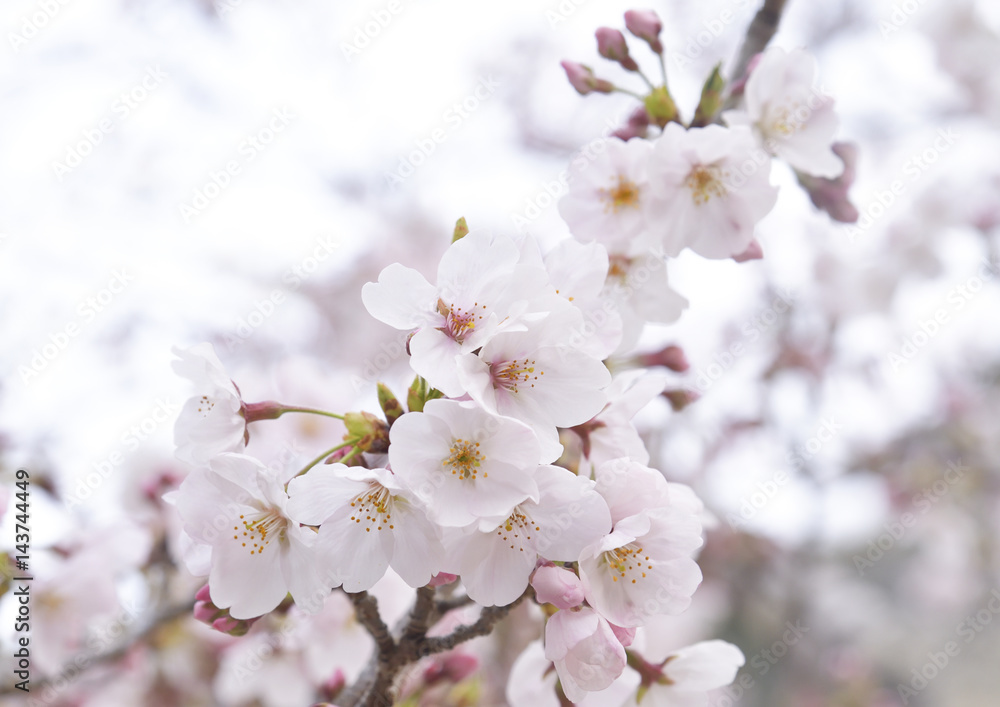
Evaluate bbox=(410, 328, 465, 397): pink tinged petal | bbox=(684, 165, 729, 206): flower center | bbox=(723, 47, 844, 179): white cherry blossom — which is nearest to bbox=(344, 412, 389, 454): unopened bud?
bbox=(410, 328, 465, 397): pink tinged petal

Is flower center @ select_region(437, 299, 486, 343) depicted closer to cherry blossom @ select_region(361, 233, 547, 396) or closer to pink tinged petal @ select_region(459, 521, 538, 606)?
cherry blossom @ select_region(361, 233, 547, 396)

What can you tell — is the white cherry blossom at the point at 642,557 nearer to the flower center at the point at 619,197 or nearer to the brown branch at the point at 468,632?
the brown branch at the point at 468,632

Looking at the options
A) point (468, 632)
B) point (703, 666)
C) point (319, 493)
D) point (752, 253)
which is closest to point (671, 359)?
point (752, 253)

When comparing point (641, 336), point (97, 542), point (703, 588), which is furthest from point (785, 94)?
point (703, 588)

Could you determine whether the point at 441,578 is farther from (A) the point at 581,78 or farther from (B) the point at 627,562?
(A) the point at 581,78

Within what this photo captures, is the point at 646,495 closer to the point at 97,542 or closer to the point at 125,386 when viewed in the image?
the point at 97,542

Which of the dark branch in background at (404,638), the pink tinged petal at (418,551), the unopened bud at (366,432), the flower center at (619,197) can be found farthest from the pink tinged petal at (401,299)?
the flower center at (619,197)
